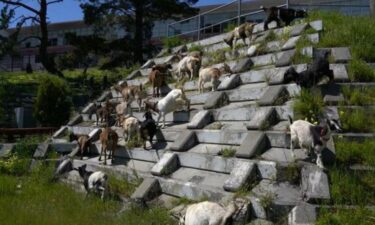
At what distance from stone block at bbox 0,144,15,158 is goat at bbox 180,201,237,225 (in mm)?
7942

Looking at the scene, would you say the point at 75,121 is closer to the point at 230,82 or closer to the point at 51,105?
the point at 51,105

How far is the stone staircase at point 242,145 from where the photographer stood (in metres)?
6.82

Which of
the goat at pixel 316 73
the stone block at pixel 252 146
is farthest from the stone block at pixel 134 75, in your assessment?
the stone block at pixel 252 146

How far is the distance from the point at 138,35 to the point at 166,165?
71.7 ft

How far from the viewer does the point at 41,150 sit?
509 inches

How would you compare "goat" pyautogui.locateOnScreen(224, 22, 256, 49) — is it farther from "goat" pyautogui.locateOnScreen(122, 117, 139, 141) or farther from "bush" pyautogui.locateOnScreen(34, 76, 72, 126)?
"bush" pyautogui.locateOnScreen(34, 76, 72, 126)

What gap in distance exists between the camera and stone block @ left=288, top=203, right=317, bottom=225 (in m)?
6.02

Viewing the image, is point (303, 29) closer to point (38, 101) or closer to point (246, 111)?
point (246, 111)

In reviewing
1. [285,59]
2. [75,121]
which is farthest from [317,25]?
[75,121]

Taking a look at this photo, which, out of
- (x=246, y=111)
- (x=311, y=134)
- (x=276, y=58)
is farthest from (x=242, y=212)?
(x=276, y=58)

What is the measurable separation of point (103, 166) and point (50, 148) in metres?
2.98

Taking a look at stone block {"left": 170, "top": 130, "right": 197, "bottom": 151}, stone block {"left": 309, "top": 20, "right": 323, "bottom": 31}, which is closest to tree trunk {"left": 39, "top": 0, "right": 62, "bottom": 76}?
stone block {"left": 309, "top": 20, "right": 323, "bottom": 31}

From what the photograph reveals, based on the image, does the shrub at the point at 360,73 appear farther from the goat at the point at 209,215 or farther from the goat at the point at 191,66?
the goat at the point at 191,66

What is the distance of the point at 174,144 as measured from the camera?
966 centimetres
